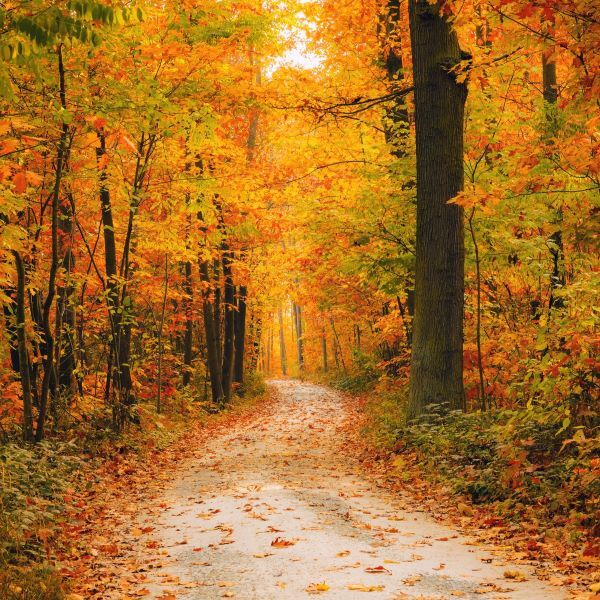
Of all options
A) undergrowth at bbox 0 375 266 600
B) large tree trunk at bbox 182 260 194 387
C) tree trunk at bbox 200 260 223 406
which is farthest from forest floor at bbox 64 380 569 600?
large tree trunk at bbox 182 260 194 387

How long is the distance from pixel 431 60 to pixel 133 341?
14504 mm

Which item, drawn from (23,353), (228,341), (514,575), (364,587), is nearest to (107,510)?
(23,353)

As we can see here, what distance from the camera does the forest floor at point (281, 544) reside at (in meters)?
4.70

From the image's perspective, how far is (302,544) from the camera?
5789 millimetres

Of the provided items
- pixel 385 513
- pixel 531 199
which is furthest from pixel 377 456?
pixel 531 199

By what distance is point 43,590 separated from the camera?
4.52m

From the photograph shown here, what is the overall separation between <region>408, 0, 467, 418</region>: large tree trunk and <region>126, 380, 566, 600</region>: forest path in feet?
6.69

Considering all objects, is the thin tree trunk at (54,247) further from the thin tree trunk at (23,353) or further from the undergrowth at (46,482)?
the undergrowth at (46,482)

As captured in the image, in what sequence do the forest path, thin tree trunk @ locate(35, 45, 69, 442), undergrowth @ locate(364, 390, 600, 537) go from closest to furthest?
the forest path < undergrowth @ locate(364, 390, 600, 537) < thin tree trunk @ locate(35, 45, 69, 442)

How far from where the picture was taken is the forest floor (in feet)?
15.4

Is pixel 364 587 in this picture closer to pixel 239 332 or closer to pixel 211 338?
pixel 211 338

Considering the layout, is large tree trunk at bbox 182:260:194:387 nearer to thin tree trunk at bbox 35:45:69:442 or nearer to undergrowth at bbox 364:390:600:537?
thin tree trunk at bbox 35:45:69:442

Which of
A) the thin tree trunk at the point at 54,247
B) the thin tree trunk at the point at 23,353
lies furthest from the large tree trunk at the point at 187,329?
the thin tree trunk at the point at 23,353

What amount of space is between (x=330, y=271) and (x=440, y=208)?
6436mm
